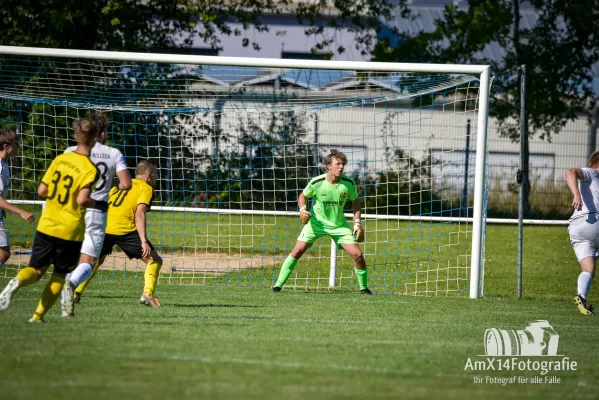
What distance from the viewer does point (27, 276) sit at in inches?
273

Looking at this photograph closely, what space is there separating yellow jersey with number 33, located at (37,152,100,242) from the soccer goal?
4284 millimetres

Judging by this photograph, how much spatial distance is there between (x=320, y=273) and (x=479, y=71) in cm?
448

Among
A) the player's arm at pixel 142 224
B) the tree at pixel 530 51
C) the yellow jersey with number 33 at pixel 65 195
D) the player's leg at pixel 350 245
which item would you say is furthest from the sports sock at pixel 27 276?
the tree at pixel 530 51

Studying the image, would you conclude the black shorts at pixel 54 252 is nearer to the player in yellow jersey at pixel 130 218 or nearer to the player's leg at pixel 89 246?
the player's leg at pixel 89 246

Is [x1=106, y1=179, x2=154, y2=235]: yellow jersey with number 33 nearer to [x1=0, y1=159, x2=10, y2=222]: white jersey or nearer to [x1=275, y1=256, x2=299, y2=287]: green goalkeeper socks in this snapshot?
[x1=0, y1=159, x2=10, y2=222]: white jersey

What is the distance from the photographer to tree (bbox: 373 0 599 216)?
23.1 metres

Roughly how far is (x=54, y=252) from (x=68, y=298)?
448 millimetres

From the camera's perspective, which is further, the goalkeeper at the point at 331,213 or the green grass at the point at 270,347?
the goalkeeper at the point at 331,213

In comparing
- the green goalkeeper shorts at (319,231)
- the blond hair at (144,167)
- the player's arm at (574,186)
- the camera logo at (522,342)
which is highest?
the blond hair at (144,167)

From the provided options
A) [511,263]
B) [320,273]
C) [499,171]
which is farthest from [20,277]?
[499,171]

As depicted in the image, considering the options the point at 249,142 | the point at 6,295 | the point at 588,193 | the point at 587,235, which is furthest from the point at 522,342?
the point at 249,142

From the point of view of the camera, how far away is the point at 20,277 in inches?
271

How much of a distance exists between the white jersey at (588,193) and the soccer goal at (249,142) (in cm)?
158

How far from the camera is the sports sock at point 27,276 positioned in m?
6.89
